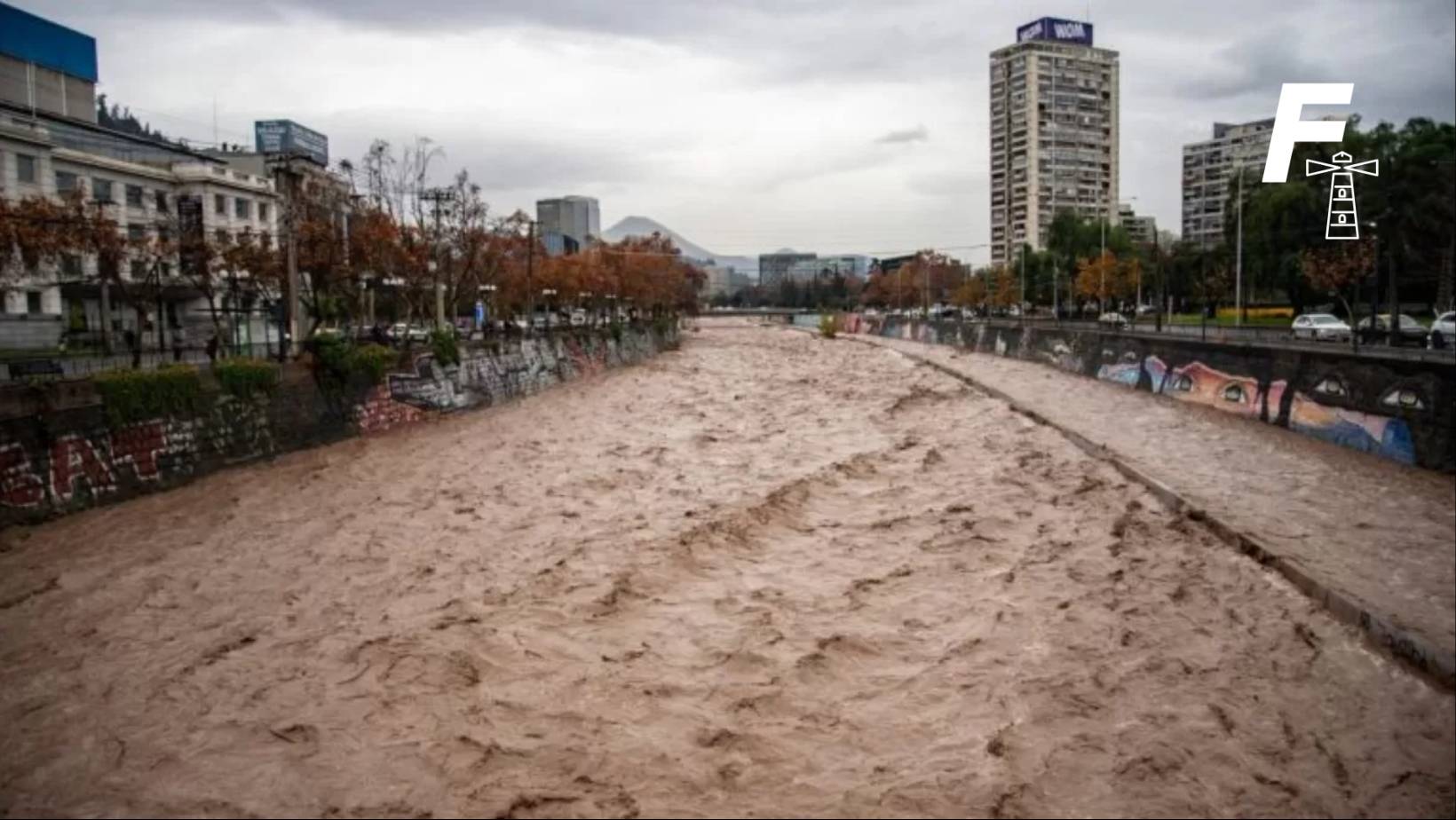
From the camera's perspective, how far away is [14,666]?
31.3ft

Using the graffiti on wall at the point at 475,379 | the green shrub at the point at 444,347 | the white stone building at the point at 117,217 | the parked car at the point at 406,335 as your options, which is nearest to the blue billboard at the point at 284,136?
the white stone building at the point at 117,217

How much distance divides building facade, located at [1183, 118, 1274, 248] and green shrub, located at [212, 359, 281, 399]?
42.7 m

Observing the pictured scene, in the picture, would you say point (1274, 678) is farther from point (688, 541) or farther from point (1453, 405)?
point (1453, 405)

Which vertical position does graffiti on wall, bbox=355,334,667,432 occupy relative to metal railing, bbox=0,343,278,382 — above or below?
below

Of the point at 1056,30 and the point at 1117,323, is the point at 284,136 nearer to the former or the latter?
the point at 1117,323

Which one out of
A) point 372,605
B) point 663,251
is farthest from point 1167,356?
point 663,251

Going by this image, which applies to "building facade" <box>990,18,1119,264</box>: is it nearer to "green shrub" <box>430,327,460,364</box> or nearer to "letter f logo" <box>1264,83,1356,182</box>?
"green shrub" <box>430,327,460,364</box>

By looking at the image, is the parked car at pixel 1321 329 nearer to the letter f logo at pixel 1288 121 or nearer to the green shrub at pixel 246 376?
the letter f logo at pixel 1288 121

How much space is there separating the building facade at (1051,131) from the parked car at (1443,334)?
71.1 meters

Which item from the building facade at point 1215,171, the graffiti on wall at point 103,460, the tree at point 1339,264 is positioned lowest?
the graffiti on wall at point 103,460

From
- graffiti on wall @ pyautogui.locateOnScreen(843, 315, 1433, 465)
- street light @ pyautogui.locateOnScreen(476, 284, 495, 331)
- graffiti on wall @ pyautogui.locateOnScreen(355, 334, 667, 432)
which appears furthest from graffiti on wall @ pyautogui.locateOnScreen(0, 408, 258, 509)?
street light @ pyautogui.locateOnScreen(476, 284, 495, 331)

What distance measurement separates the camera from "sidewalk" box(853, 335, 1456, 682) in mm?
9516

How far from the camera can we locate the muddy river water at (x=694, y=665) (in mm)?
6574

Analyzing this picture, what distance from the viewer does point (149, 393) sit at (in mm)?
18719
